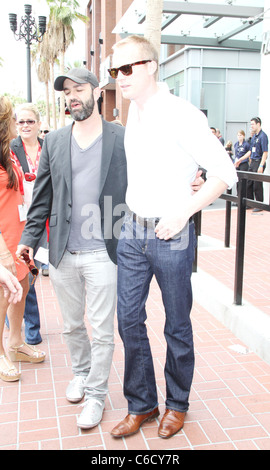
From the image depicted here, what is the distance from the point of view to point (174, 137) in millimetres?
2449

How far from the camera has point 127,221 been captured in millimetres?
2693

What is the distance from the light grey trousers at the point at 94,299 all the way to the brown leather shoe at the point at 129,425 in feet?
0.88

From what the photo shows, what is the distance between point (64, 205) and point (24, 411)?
1.35 m

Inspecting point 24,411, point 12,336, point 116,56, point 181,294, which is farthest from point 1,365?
point 116,56

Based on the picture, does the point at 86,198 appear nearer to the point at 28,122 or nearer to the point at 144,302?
the point at 144,302

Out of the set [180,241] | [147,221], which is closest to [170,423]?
[180,241]

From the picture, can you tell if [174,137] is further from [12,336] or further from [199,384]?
[12,336]

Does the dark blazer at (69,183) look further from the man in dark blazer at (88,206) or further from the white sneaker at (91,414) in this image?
the white sneaker at (91,414)

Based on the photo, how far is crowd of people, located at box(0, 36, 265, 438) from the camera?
2.46 m

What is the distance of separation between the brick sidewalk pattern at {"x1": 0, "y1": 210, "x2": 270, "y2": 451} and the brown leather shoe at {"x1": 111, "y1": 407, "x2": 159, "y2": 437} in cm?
4

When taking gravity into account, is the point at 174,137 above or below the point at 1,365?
above

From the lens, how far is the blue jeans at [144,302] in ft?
8.39

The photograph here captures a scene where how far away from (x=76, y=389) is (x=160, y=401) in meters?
0.56

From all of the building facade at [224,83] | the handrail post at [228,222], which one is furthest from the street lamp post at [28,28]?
the handrail post at [228,222]
